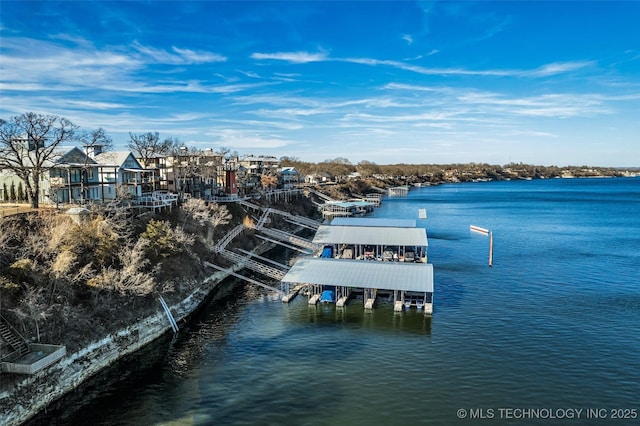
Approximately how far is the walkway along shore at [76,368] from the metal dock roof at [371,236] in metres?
21.3

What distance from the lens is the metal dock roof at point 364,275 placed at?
37.2 metres

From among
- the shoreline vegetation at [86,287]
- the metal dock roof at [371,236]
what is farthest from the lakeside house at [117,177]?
the metal dock roof at [371,236]

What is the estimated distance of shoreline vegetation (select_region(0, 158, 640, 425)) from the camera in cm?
2406

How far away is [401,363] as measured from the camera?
2789 centimetres

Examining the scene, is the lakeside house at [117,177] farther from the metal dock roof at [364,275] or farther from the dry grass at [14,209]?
the metal dock roof at [364,275]

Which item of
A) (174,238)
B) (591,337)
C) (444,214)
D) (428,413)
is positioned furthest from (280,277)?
(444,214)

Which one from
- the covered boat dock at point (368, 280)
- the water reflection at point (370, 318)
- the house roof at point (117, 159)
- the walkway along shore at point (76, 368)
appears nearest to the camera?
the walkway along shore at point (76, 368)

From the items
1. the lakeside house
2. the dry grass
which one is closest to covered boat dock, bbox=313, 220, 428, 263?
the lakeside house

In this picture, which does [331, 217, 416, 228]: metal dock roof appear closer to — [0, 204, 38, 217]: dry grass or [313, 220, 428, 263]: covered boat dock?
[313, 220, 428, 263]: covered boat dock

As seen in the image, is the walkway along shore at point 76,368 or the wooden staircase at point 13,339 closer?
the walkway along shore at point 76,368

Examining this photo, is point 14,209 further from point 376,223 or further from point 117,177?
point 376,223

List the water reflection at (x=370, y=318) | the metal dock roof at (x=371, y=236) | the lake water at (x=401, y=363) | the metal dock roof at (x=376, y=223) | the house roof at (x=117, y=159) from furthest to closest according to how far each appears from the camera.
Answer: the metal dock roof at (x=376, y=223), the metal dock roof at (x=371, y=236), the house roof at (x=117, y=159), the water reflection at (x=370, y=318), the lake water at (x=401, y=363)

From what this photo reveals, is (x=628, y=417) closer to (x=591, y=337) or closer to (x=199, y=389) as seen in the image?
(x=591, y=337)

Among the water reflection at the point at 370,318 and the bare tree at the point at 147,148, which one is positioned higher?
the bare tree at the point at 147,148
